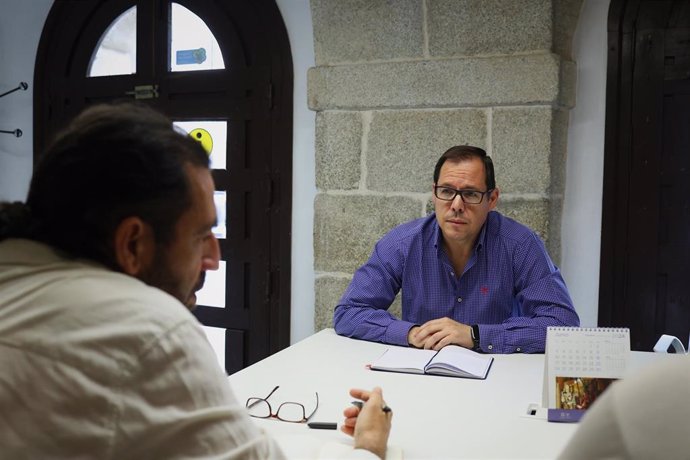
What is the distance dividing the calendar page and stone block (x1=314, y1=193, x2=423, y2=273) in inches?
61.6

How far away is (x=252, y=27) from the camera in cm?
370

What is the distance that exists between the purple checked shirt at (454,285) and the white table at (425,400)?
156 millimetres

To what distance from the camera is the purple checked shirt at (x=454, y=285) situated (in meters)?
2.37

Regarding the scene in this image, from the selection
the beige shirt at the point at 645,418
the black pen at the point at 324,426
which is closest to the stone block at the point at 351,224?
the black pen at the point at 324,426

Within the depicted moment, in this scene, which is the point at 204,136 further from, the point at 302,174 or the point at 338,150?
the point at 338,150

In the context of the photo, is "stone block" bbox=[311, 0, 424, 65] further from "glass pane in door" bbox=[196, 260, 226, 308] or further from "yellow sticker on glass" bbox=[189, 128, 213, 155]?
"glass pane in door" bbox=[196, 260, 226, 308]

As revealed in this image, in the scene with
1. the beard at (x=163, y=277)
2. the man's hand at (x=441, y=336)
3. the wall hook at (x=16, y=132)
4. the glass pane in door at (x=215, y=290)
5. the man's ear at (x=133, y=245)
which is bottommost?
the glass pane in door at (x=215, y=290)

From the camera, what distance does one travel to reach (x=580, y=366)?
1.59 metres

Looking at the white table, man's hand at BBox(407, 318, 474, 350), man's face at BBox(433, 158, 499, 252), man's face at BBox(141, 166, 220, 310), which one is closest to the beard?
man's face at BBox(141, 166, 220, 310)

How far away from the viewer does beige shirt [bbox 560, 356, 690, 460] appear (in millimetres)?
741

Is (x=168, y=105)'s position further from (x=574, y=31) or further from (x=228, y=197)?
(x=574, y=31)

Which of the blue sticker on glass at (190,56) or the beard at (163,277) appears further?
the blue sticker on glass at (190,56)

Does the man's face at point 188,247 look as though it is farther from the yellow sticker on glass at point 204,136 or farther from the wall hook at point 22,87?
the wall hook at point 22,87

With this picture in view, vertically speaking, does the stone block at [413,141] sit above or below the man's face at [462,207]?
above
